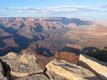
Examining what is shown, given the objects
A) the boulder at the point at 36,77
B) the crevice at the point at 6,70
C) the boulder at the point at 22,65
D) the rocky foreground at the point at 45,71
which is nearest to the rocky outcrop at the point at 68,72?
the rocky foreground at the point at 45,71

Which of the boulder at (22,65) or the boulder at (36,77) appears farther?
the boulder at (22,65)

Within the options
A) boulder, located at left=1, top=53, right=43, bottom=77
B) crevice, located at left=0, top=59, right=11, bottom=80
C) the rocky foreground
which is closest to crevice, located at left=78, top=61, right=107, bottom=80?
the rocky foreground

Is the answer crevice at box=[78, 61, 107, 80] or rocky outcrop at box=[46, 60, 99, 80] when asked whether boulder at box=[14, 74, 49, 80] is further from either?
crevice at box=[78, 61, 107, 80]

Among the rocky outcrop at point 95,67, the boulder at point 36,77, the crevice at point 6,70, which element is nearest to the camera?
the boulder at point 36,77

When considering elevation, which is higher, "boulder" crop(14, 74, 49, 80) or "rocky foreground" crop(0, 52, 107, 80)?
"rocky foreground" crop(0, 52, 107, 80)

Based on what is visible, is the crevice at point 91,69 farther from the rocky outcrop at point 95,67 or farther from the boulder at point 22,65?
the boulder at point 22,65

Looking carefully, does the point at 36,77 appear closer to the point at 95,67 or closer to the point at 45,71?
the point at 45,71

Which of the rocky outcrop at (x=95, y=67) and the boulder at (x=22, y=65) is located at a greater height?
the boulder at (x=22, y=65)

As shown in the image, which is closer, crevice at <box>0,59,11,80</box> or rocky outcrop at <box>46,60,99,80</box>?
rocky outcrop at <box>46,60,99,80</box>
